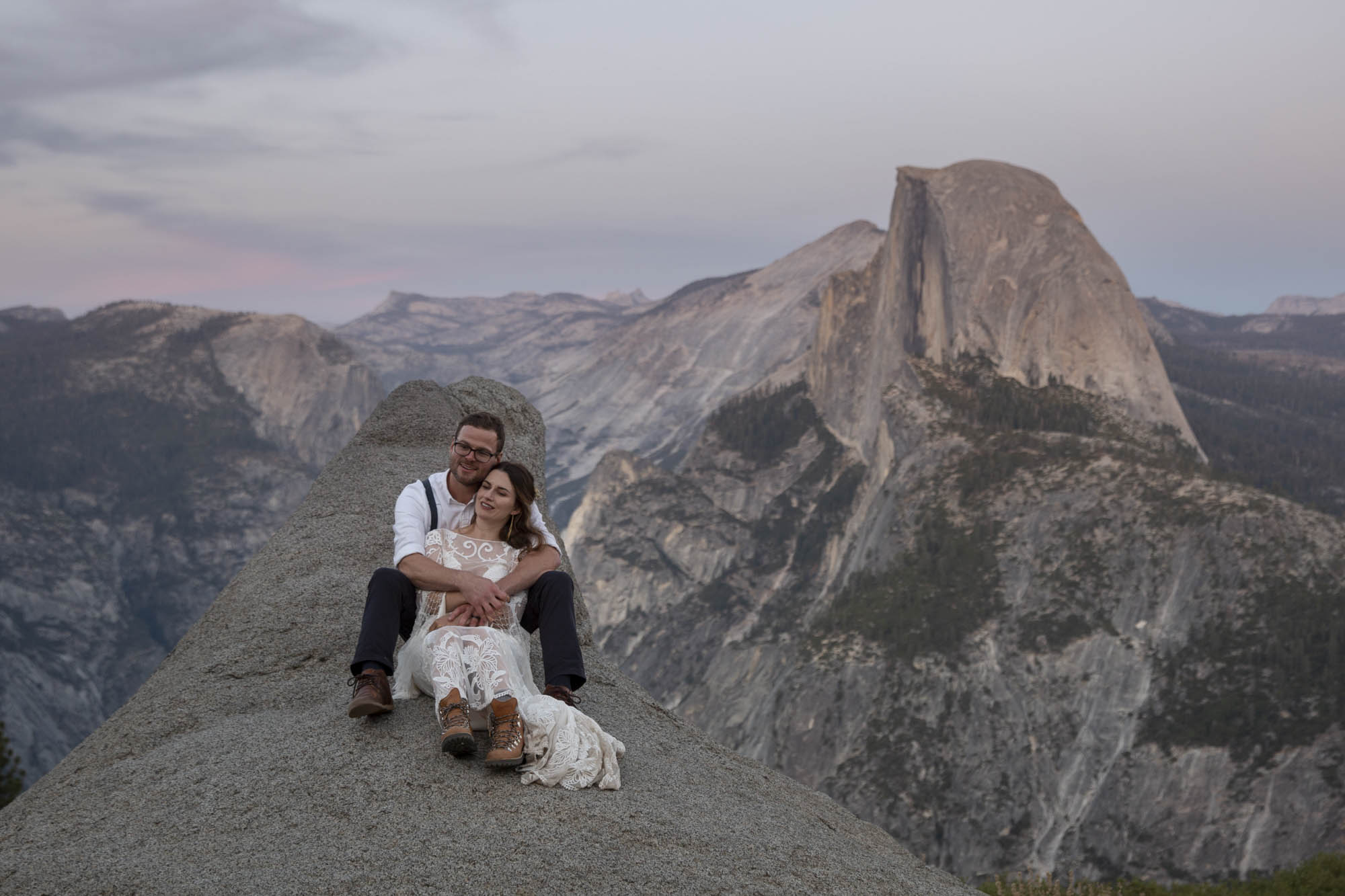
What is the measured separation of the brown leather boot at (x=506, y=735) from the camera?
9.88 m

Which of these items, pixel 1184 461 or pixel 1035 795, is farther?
pixel 1184 461

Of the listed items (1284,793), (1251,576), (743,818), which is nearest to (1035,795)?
(1284,793)

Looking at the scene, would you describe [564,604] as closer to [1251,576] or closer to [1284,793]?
[1284,793]

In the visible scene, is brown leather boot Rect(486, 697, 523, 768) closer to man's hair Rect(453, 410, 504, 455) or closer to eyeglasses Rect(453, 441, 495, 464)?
eyeglasses Rect(453, 441, 495, 464)

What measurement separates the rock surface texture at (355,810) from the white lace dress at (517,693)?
231 mm

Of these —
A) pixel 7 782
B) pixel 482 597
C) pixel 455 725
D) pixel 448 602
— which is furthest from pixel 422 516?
pixel 7 782

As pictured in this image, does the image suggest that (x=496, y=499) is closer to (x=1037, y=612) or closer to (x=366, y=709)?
(x=366, y=709)

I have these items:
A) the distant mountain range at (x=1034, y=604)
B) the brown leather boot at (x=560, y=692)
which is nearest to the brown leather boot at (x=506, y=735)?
the brown leather boot at (x=560, y=692)

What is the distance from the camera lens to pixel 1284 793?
7319 cm

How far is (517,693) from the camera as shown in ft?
33.6

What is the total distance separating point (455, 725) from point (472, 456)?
10.0ft

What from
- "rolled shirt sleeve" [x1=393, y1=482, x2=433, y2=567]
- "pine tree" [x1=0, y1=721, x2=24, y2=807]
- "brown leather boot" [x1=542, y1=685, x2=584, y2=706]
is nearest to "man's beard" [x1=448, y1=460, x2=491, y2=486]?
"rolled shirt sleeve" [x1=393, y1=482, x2=433, y2=567]

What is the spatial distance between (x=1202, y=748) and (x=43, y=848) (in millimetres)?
84566

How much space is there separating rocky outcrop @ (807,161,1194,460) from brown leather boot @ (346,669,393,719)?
12987 centimetres
